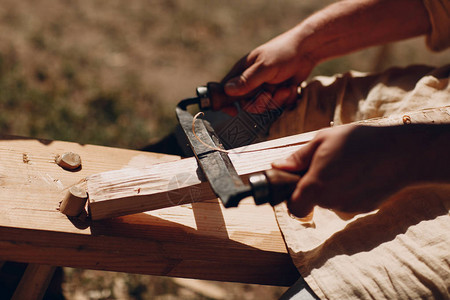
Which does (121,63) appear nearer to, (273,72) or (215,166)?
(273,72)

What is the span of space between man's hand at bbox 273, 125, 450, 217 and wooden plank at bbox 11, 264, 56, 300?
117cm

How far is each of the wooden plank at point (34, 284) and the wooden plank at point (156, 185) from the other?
1.96ft

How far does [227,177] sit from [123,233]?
0.46 meters

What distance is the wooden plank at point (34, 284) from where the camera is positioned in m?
1.67

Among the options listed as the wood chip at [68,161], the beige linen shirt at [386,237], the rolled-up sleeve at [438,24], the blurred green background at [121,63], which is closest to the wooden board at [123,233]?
the wood chip at [68,161]

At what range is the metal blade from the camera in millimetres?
1097

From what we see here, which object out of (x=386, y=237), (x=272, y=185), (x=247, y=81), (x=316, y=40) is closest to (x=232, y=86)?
(x=247, y=81)

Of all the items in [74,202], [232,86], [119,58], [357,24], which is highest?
[357,24]

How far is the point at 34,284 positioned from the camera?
5.49 feet

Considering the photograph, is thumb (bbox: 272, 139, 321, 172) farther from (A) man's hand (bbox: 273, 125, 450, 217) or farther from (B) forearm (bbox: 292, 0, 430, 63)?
(B) forearm (bbox: 292, 0, 430, 63)

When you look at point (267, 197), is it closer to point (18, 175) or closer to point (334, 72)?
point (18, 175)

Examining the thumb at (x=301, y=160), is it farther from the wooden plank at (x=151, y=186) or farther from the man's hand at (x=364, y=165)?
the wooden plank at (x=151, y=186)

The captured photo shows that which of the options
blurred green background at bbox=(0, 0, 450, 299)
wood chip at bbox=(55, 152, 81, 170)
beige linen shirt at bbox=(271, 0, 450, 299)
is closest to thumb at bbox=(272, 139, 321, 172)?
beige linen shirt at bbox=(271, 0, 450, 299)

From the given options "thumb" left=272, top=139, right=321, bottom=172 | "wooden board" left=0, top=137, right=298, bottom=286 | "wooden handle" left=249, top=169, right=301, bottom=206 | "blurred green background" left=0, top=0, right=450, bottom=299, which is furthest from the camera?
"blurred green background" left=0, top=0, right=450, bottom=299
